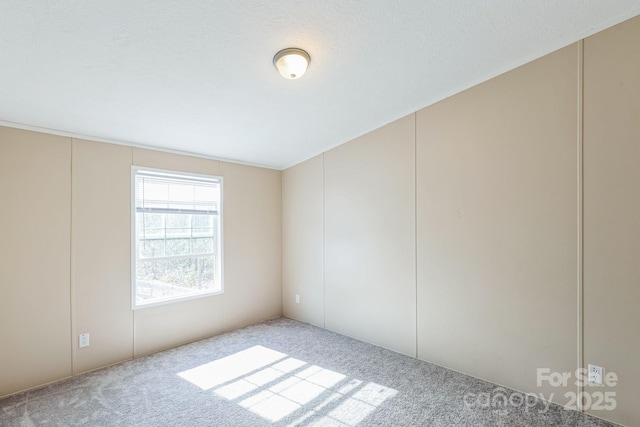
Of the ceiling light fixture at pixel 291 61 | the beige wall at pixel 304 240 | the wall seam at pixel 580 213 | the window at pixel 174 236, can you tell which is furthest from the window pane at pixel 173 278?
the wall seam at pixel 580 213

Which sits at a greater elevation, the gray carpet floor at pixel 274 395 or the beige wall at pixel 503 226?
the beige wall at pixel 503 226

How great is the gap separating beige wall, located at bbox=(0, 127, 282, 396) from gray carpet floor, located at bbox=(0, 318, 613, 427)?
230 millimetres

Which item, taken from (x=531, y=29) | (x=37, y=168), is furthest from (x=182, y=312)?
(x=531, y=29)

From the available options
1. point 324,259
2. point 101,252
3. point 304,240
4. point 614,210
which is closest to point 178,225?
point 101,252

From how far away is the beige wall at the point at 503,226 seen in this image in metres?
2.37

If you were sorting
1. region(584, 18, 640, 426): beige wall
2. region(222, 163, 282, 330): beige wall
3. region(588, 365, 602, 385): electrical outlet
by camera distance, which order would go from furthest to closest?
region(222, 163, 282, 330): beige wall, region(588, 365, 602, 385): electrical outlet, region(584, 18, 640, 426): beige wall

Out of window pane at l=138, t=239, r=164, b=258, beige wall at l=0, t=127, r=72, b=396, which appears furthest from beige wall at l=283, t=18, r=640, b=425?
beige wall at l=0, t=127, r=72, b=396

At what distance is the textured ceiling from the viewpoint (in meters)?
1.75

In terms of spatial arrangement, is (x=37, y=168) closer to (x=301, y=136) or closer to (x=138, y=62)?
(x=138, y=62)

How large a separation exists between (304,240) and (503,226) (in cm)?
256

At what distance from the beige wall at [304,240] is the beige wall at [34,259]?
8.59 feet

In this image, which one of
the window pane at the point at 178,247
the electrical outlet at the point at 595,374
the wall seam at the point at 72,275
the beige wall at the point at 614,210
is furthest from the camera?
the window pane at the point at 178,247

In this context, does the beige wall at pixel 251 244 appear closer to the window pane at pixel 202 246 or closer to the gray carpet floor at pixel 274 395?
the window pane at pixel 202 246

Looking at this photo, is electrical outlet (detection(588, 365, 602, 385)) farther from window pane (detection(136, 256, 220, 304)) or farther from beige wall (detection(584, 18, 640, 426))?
window pane (detection(136, 256, 220, 304))
